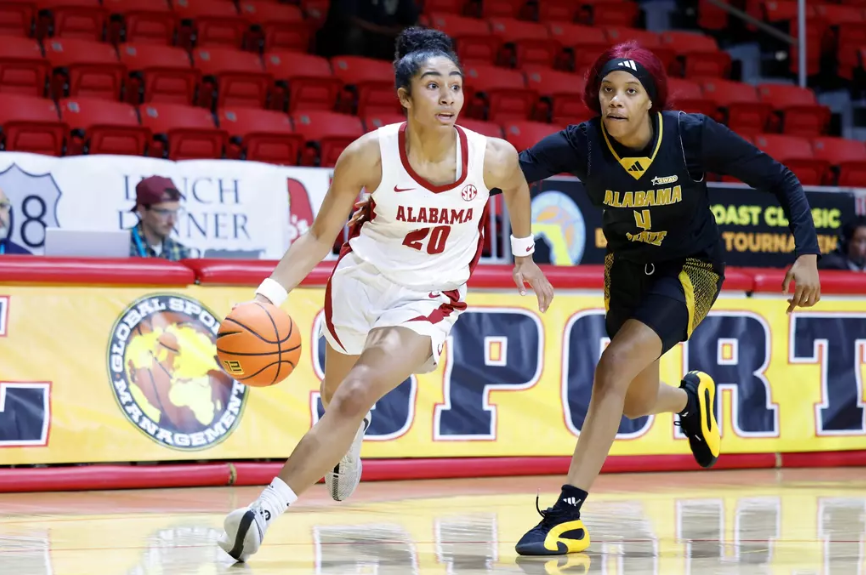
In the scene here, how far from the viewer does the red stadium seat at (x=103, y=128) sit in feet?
33.0

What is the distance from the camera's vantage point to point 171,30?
1254 cm

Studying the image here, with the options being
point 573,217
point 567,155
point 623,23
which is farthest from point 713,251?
point 623,23

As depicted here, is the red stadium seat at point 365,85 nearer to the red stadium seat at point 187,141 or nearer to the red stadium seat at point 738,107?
the red stadium seat at point 187,141

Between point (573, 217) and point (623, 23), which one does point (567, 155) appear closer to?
point (573, 217)

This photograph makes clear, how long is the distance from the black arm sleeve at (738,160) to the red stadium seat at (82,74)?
7652 millimetres

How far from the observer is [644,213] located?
15.9ft

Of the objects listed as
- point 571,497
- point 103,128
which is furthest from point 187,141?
point 571,497

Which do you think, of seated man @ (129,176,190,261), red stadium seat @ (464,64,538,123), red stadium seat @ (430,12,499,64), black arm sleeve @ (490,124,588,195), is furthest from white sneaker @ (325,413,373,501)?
red stadium seat @ (430,12,499,64)

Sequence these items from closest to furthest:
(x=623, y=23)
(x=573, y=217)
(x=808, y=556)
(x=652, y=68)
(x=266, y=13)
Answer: (x=808, y=556)
(x=652, y=68)
(x=573, y=217)
(x=266, y=13)
(x=623, y=23)

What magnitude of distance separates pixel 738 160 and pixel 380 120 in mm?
7003

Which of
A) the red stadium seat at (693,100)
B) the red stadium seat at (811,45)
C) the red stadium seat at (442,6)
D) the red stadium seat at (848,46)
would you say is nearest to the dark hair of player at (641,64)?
the red stadium seat at (693,100)

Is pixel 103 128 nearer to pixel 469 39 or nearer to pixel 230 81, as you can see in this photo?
pixel 230 81

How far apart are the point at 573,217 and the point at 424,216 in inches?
185

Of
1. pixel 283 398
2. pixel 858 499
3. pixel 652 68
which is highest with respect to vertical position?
pixel 652 68
